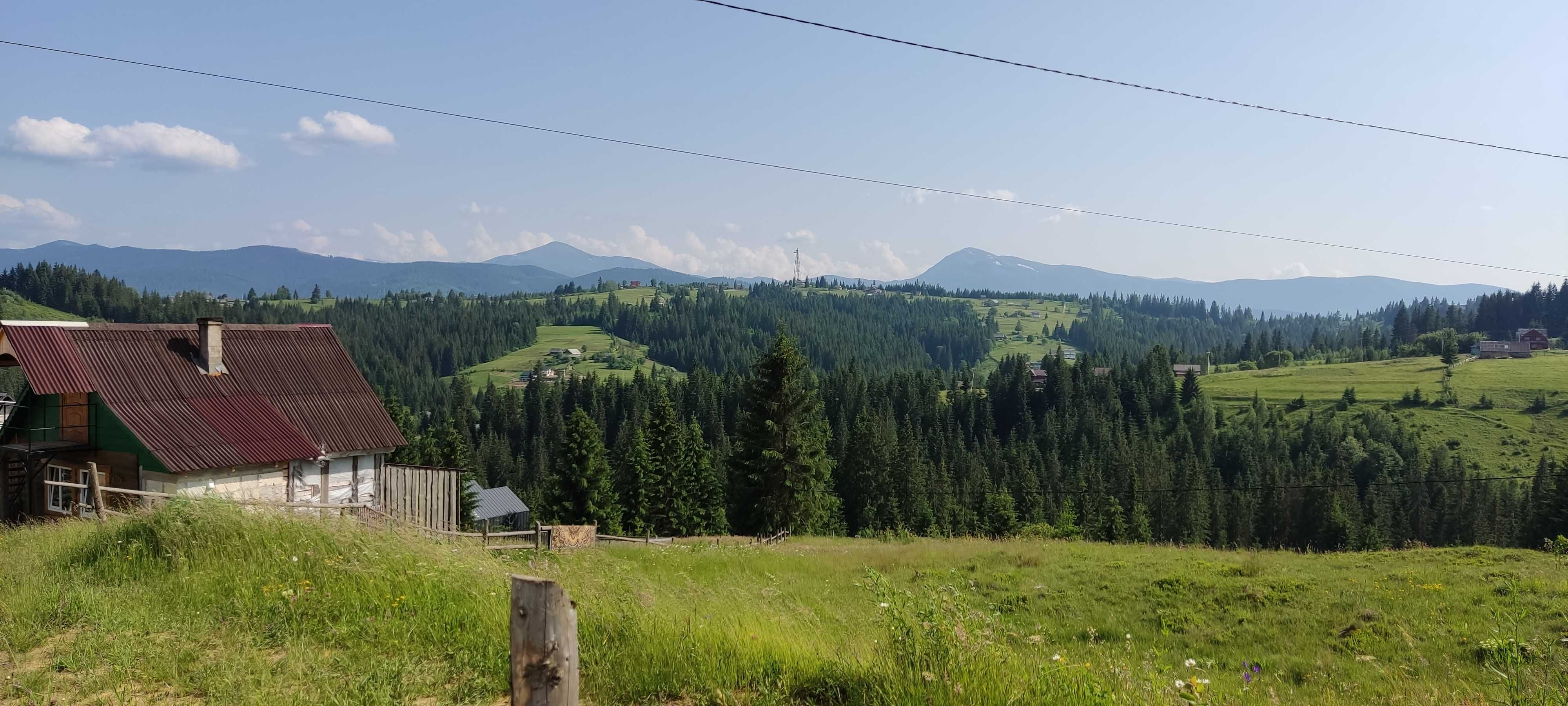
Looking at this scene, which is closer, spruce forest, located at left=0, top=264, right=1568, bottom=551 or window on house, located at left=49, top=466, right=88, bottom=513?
window on house, located at left=49, top=466, right=88, bottom=513

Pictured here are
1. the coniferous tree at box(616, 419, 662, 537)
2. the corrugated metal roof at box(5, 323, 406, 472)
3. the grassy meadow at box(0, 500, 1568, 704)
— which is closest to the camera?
the grassy meadow at box(0, 500, 1568, 704)

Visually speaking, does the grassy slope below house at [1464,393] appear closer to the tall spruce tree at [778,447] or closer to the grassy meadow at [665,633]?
the tall spruce tree at [778,447]

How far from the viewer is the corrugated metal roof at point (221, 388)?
19469 mm

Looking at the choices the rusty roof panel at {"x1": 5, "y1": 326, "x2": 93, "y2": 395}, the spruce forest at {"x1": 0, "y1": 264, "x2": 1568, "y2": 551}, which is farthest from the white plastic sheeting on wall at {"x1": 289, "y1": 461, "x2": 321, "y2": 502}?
the spruce forest at {"x1": 0, "y1": 264, "x2": 1568, "y2": 551}

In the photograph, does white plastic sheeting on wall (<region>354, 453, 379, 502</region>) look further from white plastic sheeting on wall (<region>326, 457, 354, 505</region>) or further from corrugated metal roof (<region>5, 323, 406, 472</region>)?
corrugated metal roof (<region>5, 323, 406, 472</region>)

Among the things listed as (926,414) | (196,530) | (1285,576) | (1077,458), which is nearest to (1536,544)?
(1077,458)

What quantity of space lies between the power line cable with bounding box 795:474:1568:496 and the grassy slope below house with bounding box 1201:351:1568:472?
1033cm

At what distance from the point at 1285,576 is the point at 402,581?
1746 cm

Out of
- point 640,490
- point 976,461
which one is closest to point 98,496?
point 640,490

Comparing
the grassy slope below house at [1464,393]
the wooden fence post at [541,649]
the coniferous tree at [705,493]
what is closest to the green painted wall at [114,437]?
the wooden fence post at [541,649]

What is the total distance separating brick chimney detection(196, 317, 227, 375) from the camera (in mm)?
21594

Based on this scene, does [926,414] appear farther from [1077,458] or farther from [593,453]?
[593,453]

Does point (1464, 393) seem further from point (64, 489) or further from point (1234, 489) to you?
point (64, 489)

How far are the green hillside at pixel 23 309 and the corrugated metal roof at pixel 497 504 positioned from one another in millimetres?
138163
